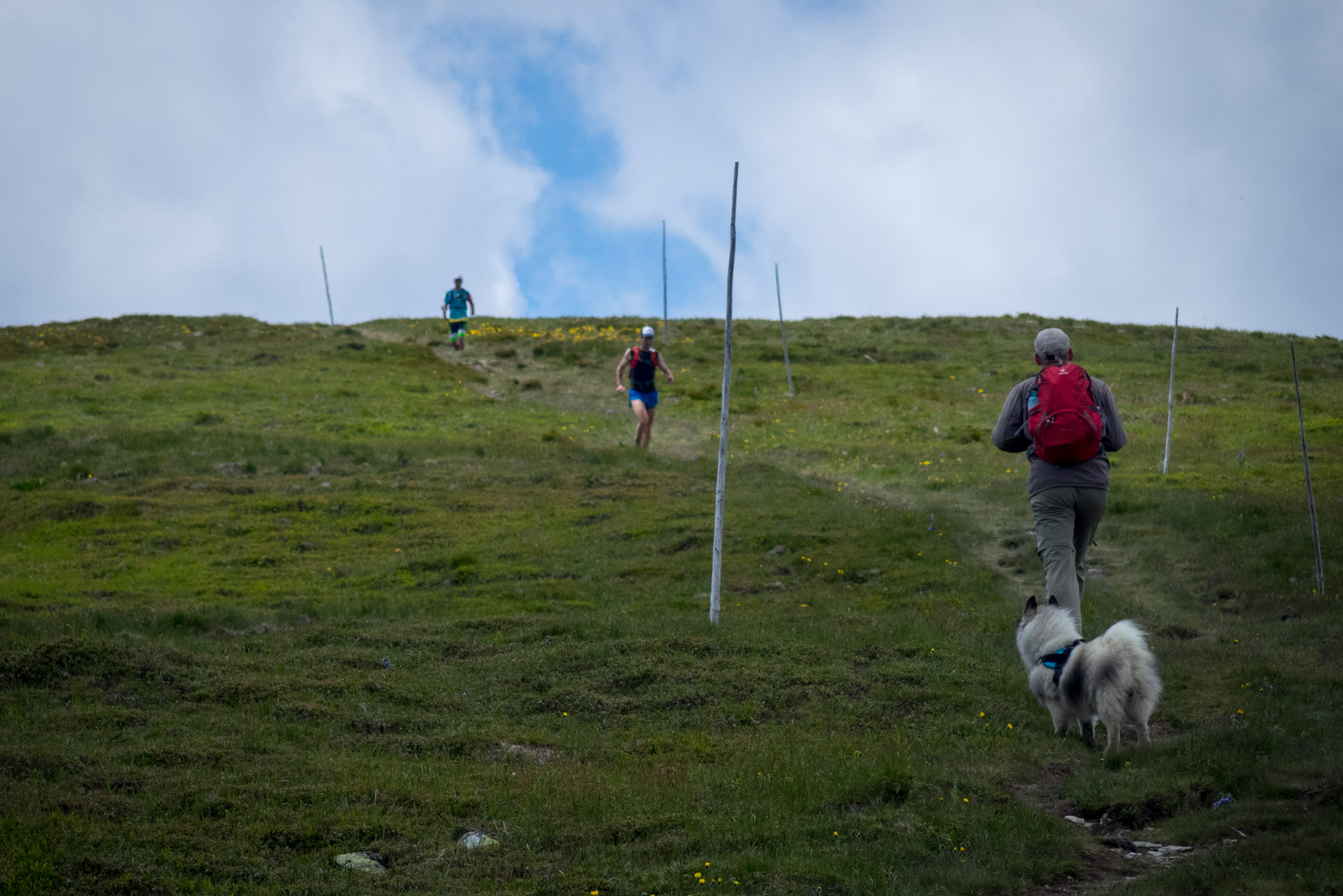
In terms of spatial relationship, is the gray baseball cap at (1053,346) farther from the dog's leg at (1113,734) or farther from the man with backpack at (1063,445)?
the dog's leg at (1113,734)

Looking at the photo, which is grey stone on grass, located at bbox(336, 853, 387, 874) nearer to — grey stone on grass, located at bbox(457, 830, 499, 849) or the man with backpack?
grey stone on grass, located at bbox(457, 830, 499, 849)

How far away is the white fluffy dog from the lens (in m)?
7.66

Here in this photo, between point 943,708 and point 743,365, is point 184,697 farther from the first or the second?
point 743,365

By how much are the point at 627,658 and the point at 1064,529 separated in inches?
181

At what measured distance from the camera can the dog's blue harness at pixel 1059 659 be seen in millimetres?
8203

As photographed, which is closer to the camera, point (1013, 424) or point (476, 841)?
point (476, 841)

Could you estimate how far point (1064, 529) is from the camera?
8.99m

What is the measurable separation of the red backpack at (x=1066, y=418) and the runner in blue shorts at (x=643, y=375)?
1401 centimetres

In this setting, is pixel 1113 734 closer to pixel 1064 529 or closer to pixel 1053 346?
pixel 1064 529

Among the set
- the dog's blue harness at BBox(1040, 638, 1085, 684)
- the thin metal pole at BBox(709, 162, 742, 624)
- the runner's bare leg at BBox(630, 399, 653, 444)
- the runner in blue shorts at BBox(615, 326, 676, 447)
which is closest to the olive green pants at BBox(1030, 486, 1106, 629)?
the dog's blue harness at BBox(1040, 638, 1085, 684)

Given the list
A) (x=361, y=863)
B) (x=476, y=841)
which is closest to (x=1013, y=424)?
(x=476, y=841)

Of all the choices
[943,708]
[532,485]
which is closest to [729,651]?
[943,708]

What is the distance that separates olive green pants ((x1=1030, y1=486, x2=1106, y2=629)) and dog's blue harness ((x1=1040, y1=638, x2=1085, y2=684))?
678 mm

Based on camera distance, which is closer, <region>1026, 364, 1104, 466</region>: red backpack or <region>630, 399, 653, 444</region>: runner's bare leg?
<region>1026, 364, 1104, 466</region>: red backpack
